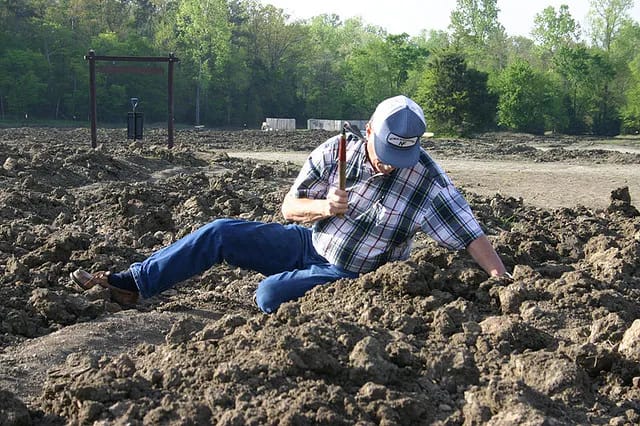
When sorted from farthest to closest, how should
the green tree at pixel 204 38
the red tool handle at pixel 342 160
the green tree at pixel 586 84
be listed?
the green tree at pixel 204 38 → the green tree at pixel 586 84 → the red tool handle at pixel 342 160

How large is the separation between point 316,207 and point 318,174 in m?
0.25

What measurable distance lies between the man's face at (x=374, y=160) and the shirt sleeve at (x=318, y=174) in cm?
22

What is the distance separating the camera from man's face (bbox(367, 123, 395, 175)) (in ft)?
15.0

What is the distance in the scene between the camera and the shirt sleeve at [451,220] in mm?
4812

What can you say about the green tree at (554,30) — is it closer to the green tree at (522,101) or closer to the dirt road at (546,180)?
the green tree at (522,101)

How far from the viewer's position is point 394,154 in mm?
4473

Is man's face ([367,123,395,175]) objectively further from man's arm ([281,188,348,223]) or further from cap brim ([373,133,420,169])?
man's arm ([281,188,348,223])

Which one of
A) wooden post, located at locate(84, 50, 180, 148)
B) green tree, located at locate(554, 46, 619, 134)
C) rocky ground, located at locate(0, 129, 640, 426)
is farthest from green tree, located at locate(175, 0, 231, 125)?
rocky ground, located at locate(0, 129, 640, 426)

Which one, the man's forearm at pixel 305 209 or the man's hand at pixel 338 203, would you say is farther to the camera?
the man's forearm at pixel 305 209

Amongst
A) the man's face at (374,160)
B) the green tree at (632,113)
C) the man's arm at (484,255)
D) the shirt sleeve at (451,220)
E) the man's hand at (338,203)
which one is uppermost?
the man's face at (374,160)

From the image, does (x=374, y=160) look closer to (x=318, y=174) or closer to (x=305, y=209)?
(x=318, y=174)

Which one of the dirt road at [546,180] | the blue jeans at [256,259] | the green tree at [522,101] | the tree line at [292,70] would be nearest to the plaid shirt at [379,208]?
the blue jeans at [256,259]

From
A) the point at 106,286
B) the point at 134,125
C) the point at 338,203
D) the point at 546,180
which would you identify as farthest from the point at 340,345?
the point at 134,125

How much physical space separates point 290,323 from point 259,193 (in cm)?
864
